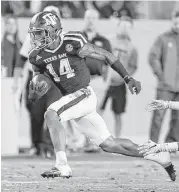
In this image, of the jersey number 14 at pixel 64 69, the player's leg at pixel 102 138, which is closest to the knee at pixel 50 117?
the player's leg at pixel 102 138

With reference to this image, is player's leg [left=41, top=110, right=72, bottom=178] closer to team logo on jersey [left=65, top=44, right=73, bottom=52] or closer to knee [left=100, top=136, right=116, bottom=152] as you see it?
knee [left=100, top=136, right=116, bottom=152]

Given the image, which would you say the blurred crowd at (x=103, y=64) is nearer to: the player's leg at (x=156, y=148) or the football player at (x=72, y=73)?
the football player at (x=72, y=73)

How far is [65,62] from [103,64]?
336 centimetres

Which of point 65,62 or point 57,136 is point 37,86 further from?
point 57,136

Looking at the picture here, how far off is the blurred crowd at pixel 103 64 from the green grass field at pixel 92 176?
533mm

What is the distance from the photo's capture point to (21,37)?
36.6 feet

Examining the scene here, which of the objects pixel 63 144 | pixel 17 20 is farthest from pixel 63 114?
pixel 17 20

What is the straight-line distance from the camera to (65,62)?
7.21m

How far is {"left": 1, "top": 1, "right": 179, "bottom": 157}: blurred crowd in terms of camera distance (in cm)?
997

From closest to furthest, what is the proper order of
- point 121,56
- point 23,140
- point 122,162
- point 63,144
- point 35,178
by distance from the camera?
point 63,144 < point 35,178 < point 122,162 < point 121,56 < point 23,140

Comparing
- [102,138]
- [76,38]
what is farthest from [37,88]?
[102,138]

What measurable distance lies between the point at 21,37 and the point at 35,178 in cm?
380

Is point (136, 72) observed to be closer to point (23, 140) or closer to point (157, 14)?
point (157, 14)

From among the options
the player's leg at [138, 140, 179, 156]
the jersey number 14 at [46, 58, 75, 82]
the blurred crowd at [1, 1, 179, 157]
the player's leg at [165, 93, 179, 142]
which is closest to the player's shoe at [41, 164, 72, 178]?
the player's leg at [138, 140, 179, 156]
